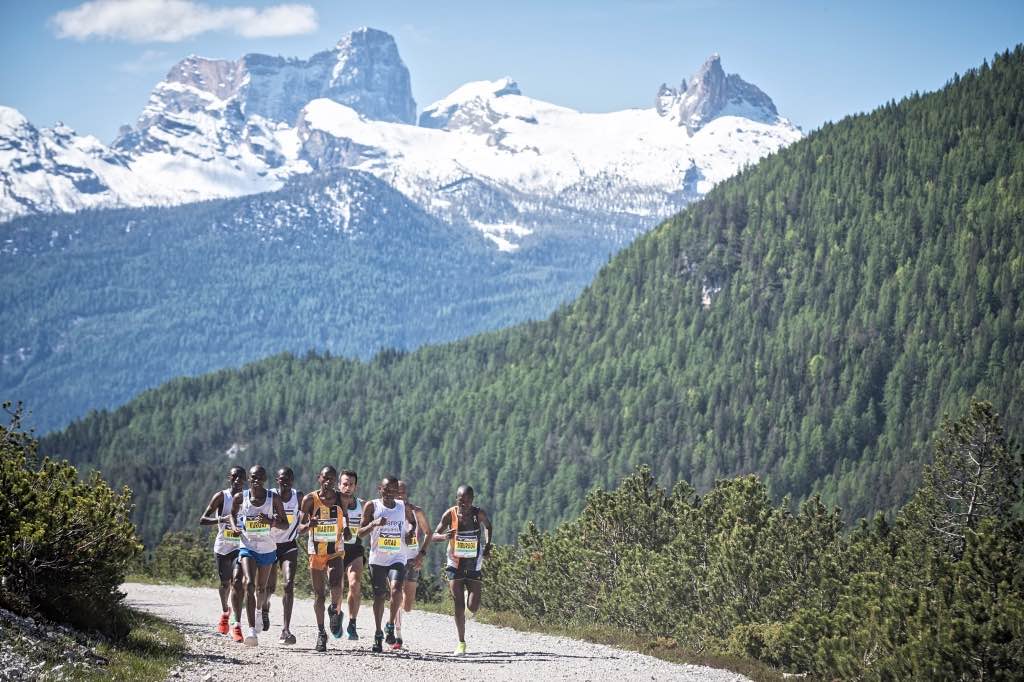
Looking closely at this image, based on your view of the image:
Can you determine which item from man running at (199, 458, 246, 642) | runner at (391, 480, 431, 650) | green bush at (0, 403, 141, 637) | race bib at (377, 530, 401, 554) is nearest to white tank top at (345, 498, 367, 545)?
race bib at (377, 530, 401, 554)

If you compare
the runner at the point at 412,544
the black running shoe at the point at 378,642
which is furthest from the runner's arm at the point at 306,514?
the black running shoe at the point at 378,642

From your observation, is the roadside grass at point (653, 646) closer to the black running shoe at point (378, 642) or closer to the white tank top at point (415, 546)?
the white tank top at point (415, 546)

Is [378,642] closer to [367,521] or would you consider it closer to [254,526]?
[367,521]

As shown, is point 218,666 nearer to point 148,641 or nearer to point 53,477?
point 148,641

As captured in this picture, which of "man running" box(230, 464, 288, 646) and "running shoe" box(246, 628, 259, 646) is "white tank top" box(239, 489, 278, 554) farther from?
"running shoe" box(246, 628, 259, 646)

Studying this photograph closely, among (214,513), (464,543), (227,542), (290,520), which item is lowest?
(227,542)

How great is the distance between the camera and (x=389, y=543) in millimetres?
31391

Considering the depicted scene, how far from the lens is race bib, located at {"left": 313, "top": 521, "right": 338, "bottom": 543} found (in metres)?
31.2

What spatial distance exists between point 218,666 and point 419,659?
16.6 ft

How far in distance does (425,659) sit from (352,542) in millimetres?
3185

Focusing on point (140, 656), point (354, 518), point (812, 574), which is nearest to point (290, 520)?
point (354, 518)

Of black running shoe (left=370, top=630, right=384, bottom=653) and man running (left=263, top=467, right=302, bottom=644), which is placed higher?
man running (left=263, top=467, right=302, bottom=644)

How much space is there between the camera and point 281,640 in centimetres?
3247

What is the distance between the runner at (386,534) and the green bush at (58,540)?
17.0ft
